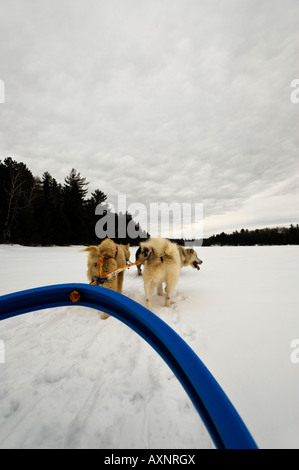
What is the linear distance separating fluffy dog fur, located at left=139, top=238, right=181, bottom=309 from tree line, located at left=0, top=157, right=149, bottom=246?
61.0ft

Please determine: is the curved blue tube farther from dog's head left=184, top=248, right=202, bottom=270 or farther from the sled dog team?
dog's head left=184, top=248, right=202, bottom=270

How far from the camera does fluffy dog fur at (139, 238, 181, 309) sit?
3445 mm

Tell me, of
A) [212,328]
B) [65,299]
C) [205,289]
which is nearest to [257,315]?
[212,328]

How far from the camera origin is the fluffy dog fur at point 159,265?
3445 millimetres

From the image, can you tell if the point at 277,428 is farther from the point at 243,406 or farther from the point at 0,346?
the point at 0,346

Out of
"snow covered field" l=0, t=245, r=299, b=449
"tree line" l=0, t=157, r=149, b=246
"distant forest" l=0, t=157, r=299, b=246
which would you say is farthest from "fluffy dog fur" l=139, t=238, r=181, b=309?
"tree line" l=0, t=157, r=149, b=246

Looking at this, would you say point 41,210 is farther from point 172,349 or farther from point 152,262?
point 172,349

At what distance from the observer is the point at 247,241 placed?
42062mm

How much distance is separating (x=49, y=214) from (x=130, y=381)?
25458mm

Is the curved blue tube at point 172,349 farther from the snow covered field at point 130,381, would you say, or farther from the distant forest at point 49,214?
the distant forest at point 49,214

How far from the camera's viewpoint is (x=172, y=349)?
85 cm

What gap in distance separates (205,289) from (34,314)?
3.81 meters

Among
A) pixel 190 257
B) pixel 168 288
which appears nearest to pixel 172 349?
pixel 168 288
